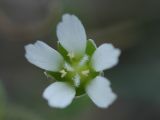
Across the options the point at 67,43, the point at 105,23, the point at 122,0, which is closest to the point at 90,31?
the point at 105,23

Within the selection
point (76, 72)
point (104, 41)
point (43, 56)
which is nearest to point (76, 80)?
point (76, 72)

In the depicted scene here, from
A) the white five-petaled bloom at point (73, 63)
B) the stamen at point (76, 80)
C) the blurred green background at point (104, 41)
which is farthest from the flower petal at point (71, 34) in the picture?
the blurred green background at point (104, 41)

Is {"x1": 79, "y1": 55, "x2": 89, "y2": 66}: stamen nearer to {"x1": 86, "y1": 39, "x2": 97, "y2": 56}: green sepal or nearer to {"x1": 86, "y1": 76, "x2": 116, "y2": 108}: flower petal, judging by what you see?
{"x1": 86, "y1": 39, "x2": 97, "y2": 56}: green sepal

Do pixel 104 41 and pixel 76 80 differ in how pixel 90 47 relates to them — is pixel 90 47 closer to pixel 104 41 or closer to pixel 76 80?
pixel 76 80

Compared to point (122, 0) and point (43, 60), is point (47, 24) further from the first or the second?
point (43, 60)

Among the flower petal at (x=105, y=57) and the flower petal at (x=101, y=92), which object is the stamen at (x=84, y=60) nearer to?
the flower petal at (x=105, y=57)

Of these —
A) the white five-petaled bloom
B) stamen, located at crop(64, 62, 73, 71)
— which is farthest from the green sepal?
stamen, located at crop(64, 62, 73, 71)
